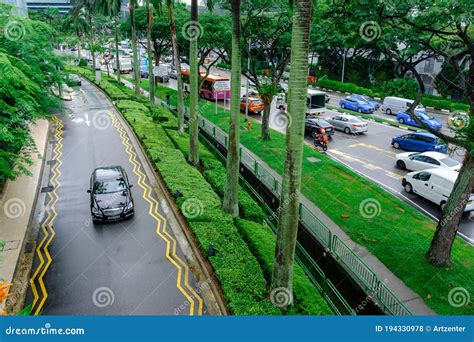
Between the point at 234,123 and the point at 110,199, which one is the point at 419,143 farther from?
the point at 110,199

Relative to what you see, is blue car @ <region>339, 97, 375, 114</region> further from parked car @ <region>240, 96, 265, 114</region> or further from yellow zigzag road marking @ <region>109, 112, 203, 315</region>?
yellow zigzag road marking @ <region>109, 112, 203, 315</region>

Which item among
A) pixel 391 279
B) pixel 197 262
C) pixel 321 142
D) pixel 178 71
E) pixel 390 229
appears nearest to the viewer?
pixel 391 279

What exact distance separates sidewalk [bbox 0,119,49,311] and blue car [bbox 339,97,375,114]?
30.9 meters

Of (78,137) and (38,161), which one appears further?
(78,137)

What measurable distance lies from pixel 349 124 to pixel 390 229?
17308mm

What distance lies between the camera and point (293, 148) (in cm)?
945

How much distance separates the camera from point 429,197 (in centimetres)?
1970

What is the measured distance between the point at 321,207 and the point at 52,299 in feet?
39.0

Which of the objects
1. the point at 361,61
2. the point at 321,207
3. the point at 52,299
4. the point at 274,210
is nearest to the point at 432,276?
the point at 321,207

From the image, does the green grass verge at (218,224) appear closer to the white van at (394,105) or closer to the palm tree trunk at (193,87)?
the palm tree trunk at (193,87)

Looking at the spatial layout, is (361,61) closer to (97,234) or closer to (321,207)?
(321,207)

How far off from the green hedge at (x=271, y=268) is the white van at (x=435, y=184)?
909cm

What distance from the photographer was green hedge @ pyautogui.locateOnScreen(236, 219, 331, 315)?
11023 millimetres

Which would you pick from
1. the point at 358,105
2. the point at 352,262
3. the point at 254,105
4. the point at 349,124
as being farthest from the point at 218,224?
the point at 358,105
